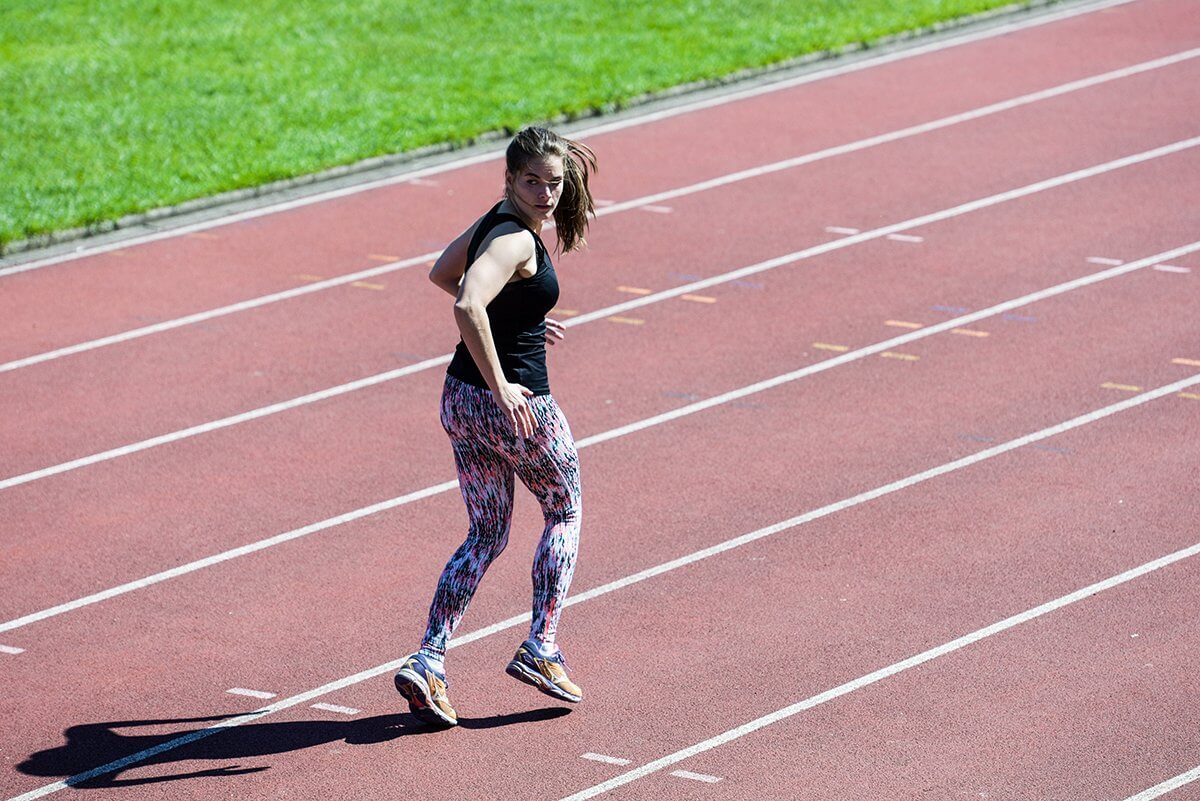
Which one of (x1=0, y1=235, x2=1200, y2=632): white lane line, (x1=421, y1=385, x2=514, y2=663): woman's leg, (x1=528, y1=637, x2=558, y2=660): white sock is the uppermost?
(x1=421, y1=385, x2=514, y2=663): woman's leg

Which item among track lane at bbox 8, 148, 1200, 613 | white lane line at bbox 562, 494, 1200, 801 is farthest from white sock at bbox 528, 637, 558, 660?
track lane at bbox 8, 148, 1200, 613

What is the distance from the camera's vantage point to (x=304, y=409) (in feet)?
33.6

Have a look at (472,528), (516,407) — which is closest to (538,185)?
(516,407)

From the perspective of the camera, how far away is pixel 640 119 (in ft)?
54.7

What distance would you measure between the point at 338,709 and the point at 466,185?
332 inches

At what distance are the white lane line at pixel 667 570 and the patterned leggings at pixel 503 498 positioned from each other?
684 mm

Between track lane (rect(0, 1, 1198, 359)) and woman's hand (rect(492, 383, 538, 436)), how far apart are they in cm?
608

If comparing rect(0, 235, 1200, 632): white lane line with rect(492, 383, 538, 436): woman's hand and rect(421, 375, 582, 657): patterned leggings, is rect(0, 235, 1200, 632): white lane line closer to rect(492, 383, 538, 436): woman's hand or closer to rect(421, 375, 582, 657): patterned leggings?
rect(421, 375, 582, 657): patterned leggings

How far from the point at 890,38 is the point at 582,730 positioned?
13.6m

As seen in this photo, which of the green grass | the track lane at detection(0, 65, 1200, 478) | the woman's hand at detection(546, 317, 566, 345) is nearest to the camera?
the woman's hand at detection(546, 317, 566, 345)

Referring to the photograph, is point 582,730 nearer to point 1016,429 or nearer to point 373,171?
point 1016,429

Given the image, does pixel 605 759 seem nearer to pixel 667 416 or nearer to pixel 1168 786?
pixel 1168 786

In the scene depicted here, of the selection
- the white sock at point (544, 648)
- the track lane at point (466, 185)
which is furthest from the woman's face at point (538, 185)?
the track lane at point (466, 185)

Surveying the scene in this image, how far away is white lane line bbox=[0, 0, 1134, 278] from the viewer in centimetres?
1366
